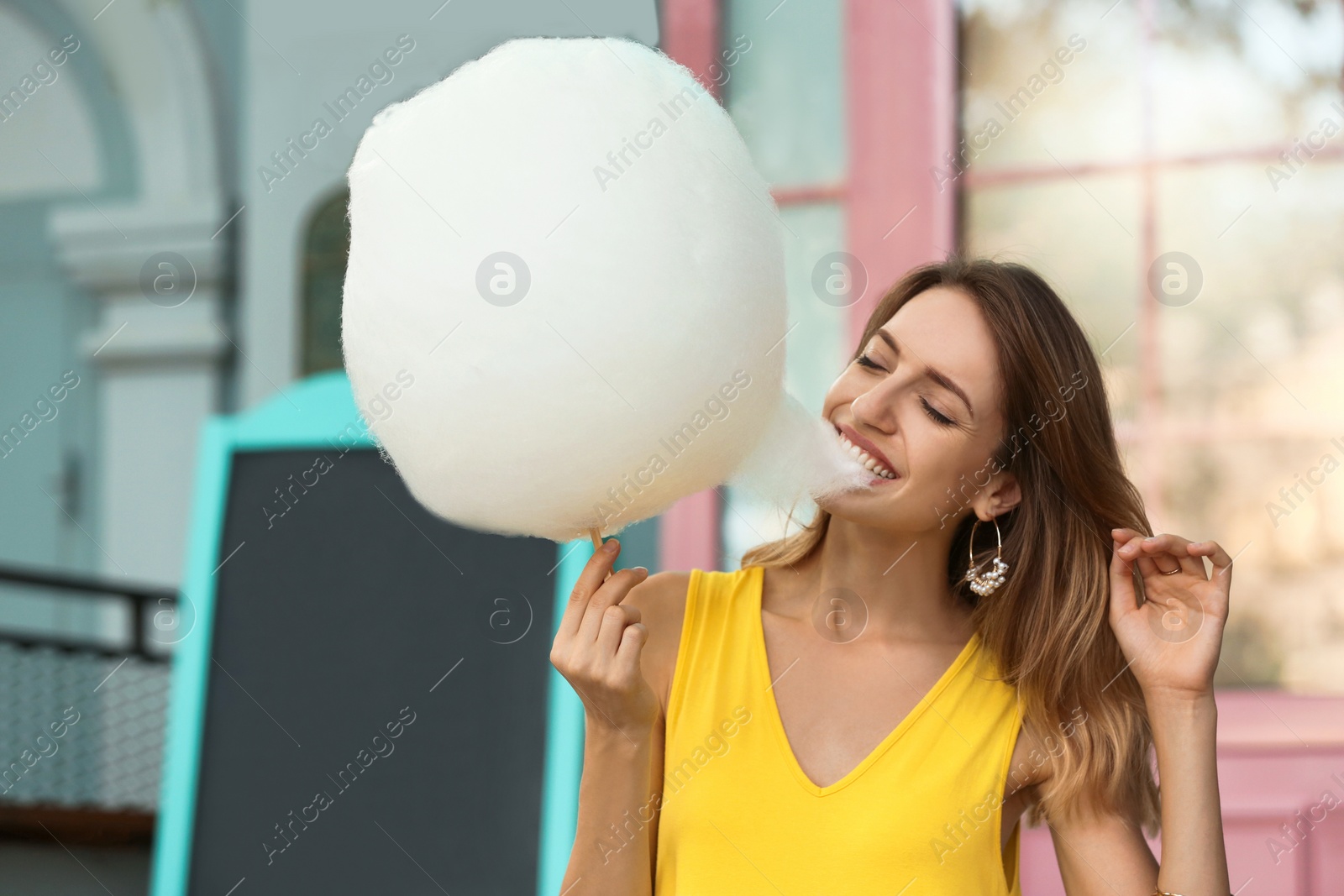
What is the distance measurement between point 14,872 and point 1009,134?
10.3 feet

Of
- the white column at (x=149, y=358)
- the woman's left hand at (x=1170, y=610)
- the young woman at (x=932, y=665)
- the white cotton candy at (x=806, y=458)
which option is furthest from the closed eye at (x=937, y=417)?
the white column at (x=149, y=358)

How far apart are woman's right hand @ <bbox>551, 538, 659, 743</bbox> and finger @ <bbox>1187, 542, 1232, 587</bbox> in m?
0.63

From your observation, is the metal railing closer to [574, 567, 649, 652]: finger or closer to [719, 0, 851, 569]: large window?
[719, 0, 851, 569]: large window

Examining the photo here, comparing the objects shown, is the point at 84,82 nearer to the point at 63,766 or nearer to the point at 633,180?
the point at 63,766

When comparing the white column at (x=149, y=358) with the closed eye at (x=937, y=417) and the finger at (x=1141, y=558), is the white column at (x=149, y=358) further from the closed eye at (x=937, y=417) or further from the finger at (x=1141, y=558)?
the finger at (x=1141, y=558)

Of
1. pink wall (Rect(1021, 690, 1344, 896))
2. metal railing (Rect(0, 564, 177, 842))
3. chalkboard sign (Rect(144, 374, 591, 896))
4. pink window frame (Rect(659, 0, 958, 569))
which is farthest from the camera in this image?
metal railing (Rect(0, 564, 177, 842))

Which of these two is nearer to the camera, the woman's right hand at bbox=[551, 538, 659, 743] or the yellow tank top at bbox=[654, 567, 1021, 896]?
the woman's right hand at bbox=[551, 538, 659, 743]

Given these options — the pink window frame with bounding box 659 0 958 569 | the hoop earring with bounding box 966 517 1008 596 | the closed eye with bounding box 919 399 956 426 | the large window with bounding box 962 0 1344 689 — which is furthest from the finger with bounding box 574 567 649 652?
the large window with bounding box 962 0 1344 689

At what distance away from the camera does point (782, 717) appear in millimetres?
1336

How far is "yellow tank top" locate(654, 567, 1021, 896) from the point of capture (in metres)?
1.24

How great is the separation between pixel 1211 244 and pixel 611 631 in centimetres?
183

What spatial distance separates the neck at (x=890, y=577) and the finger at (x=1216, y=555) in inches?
11.6

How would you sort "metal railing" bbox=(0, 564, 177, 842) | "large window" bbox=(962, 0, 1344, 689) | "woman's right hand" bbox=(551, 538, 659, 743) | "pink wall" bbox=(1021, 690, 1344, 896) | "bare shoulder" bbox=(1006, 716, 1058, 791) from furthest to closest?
"metal railing" bbox=(0, 564, 177, 842) < "large window" bbox=(962, 0, 1344, 689) < "pink wall" bbox=(1021, 690, 1344, 896) < "bare shoulder" bbox=(1006, 716, 1058, 791) < "woman's right hand" bbox=(551, 538, 659, 743)

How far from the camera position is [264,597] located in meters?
2.10
